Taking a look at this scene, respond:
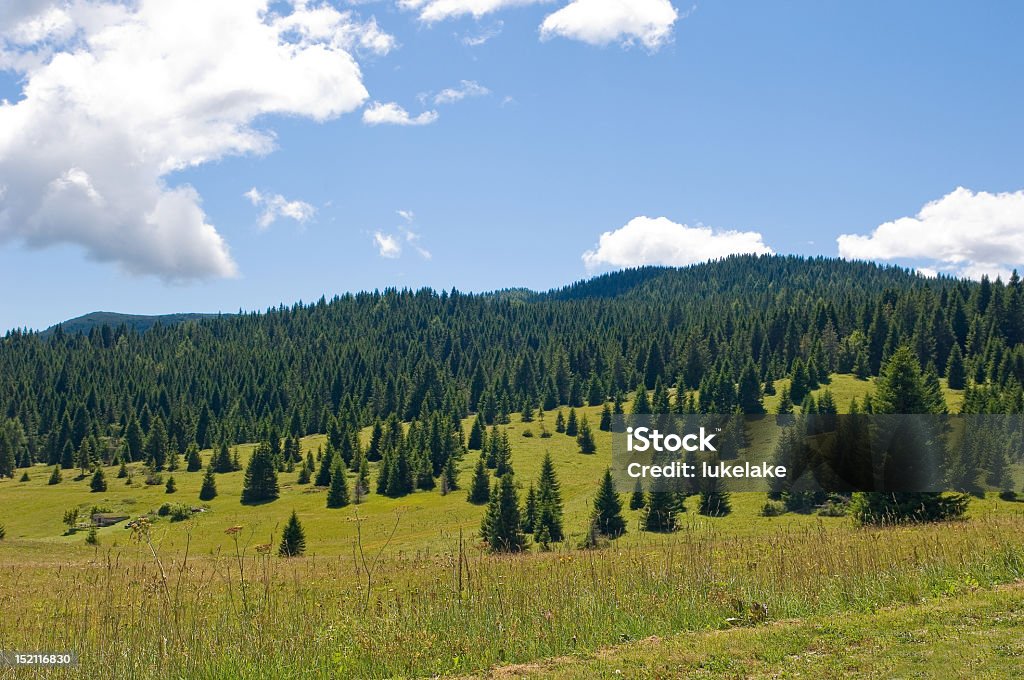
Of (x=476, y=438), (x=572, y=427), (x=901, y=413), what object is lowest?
(x=476, y=438)

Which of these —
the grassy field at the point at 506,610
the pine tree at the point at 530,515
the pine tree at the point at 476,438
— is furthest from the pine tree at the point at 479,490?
the grassy field at the point at 506,610

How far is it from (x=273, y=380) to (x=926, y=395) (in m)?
191

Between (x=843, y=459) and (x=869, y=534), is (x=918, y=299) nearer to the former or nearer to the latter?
(x=843, y=459)

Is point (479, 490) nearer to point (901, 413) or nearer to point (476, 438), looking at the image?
point (476, 438)

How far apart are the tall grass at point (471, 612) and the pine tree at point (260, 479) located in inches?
3696

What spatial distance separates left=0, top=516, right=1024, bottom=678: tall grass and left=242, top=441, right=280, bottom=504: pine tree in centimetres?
9387

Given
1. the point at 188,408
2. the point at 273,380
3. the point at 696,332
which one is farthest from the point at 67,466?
the point at 696,332

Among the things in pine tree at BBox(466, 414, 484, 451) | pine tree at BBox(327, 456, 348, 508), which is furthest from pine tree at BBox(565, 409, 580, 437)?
pine tree at BBox(327, 456, 348, 508)

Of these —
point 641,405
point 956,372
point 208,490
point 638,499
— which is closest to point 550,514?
point 638,499

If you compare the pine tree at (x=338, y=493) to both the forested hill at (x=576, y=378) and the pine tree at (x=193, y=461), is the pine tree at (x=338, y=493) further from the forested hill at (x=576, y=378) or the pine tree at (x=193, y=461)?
the pine tree at (x=193, y=461)

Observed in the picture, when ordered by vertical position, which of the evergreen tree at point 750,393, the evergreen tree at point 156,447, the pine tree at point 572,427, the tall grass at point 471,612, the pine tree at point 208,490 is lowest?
the pine tree at point 208,490

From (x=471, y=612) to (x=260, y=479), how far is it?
331 feet

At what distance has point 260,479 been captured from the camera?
10081 centimetres

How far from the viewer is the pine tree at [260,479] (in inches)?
3942
